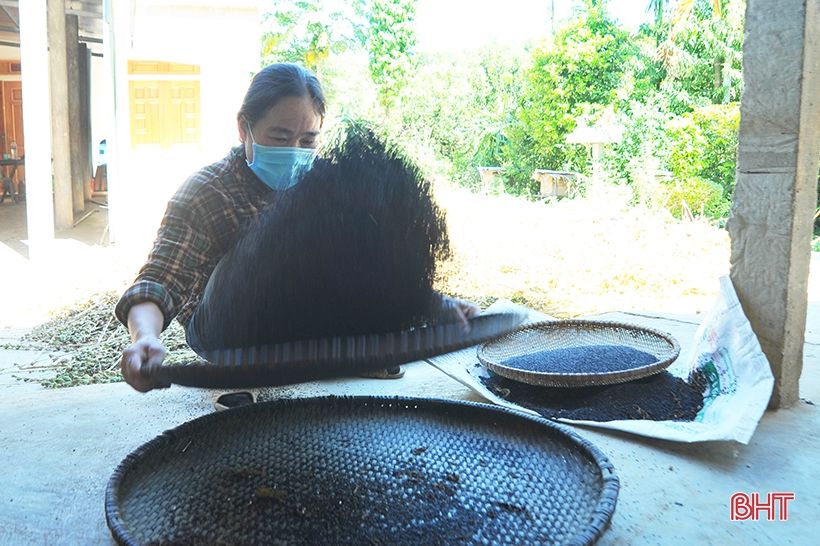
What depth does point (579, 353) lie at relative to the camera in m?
2.57

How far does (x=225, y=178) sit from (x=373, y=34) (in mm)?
13722

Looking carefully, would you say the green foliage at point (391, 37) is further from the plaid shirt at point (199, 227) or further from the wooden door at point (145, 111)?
the plaid shirt at point (199, 227)

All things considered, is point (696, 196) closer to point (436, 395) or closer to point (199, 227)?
point (436, 395)

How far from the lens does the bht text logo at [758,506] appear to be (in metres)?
1.54

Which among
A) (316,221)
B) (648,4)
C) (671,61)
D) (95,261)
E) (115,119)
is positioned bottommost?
(95,261)

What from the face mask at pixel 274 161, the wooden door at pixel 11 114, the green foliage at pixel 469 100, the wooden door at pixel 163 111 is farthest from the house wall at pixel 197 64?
the wooden door at pixel 11 114

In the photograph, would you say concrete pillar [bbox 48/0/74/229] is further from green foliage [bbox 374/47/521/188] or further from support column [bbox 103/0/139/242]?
green foliage [bbox 374/47/521/188]

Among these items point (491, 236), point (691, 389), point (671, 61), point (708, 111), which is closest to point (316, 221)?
point (691, 389)

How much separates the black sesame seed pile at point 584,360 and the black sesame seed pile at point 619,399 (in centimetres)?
7

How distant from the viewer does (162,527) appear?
135 cm

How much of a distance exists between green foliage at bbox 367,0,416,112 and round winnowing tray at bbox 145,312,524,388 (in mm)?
13467

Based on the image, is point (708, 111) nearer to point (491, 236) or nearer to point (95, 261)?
point (491, 236)

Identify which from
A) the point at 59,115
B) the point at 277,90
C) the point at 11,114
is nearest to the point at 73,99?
the point at 59,115

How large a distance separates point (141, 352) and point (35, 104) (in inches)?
214
